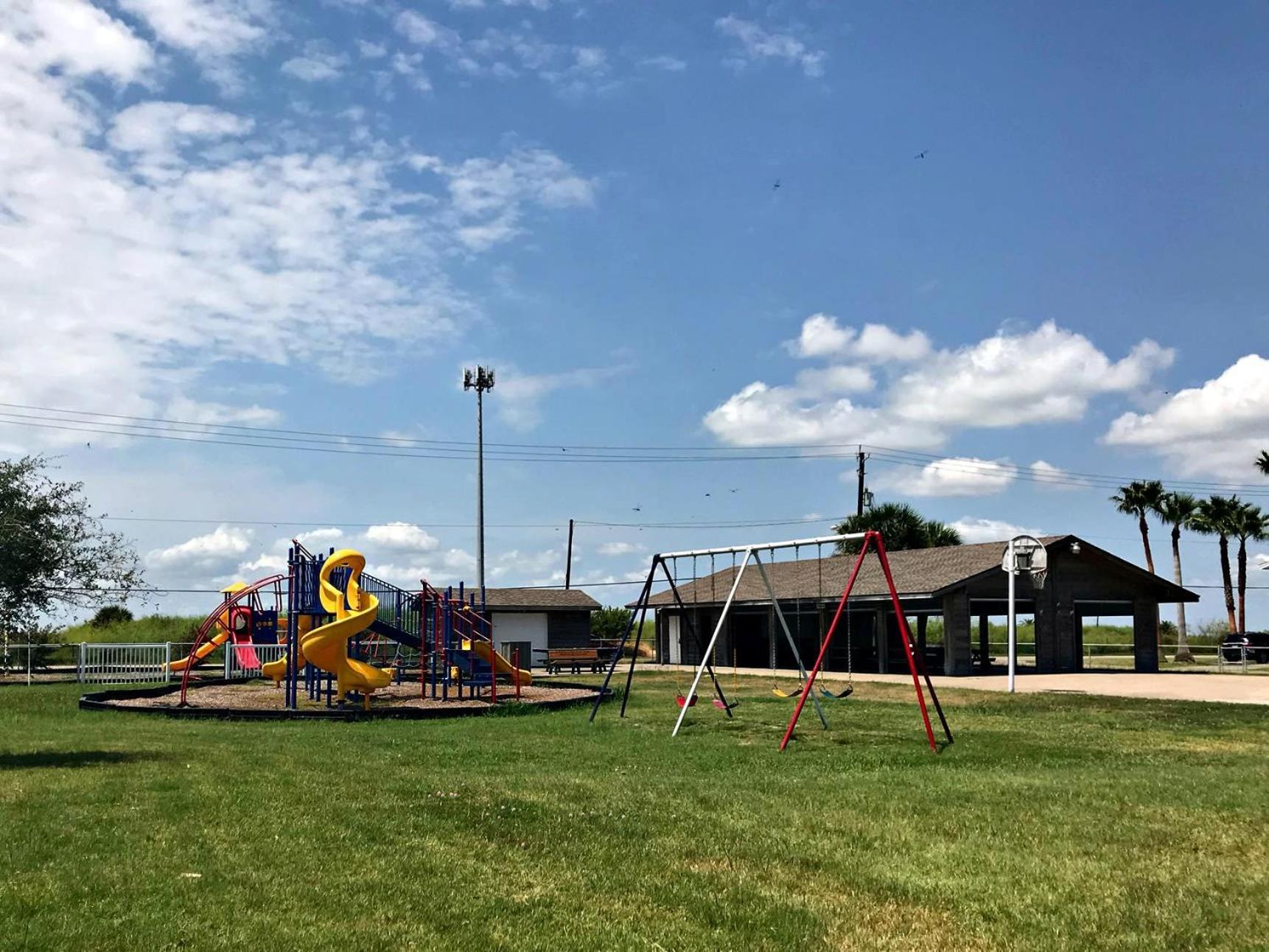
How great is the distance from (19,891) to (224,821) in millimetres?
2032

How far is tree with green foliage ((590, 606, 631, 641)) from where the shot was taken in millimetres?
55281

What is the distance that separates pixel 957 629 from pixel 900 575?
372 centimetres

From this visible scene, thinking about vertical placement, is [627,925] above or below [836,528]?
below

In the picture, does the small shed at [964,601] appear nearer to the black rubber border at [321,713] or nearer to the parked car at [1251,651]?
the parked car at [1251,651]

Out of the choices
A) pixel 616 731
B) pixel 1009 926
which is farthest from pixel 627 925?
pixel 616 731

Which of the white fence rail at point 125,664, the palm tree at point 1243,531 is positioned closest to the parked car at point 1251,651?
the palm tree at point 1243,531

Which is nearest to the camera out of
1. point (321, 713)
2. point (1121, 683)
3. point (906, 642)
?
point (906, 642)

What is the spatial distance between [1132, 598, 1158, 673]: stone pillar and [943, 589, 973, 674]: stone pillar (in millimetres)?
7104

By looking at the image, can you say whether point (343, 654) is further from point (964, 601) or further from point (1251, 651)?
point (1251, 651)

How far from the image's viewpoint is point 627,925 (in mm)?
5859

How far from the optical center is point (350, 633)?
20.1m

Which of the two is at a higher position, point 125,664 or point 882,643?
point 882,643

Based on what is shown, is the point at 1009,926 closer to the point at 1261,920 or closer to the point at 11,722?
the point at 1261,920

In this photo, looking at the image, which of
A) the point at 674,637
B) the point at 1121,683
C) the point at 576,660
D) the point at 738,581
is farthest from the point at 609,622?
the point at 738,581
